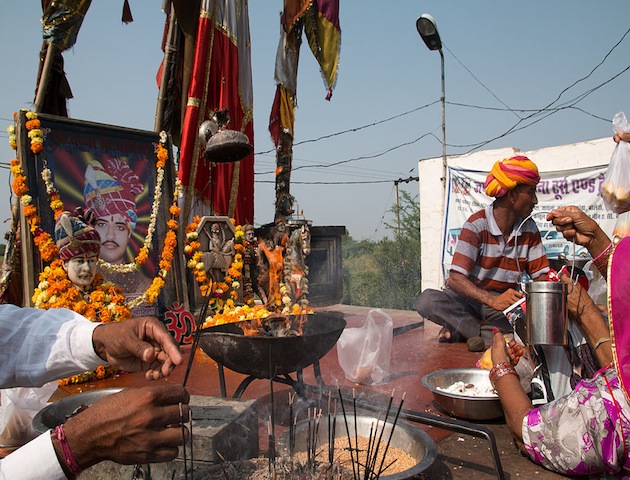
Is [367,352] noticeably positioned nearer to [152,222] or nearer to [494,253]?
[494,253]

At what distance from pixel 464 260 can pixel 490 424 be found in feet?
6.37

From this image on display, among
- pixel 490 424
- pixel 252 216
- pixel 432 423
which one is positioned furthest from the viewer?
pixel 252 216

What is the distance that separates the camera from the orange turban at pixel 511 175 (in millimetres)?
4137

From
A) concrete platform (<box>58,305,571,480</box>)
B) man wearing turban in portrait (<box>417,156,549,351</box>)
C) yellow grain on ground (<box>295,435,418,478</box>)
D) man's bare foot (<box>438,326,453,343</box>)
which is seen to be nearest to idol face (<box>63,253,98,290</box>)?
concrete platform (<box>58,305,571,480</box>)

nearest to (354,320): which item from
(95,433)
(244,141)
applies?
(244,141)

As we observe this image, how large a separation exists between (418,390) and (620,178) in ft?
8.09

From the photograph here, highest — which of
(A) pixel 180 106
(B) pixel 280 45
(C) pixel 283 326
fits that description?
(B) pixel 280 45

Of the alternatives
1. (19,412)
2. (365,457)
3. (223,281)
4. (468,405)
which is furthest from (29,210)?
(468,405)

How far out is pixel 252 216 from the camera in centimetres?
769

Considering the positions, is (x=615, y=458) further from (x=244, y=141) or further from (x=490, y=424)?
(x=244, y=141)

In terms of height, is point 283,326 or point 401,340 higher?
point 283,326

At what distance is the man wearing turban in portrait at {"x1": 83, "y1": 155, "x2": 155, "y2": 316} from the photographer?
499 cm

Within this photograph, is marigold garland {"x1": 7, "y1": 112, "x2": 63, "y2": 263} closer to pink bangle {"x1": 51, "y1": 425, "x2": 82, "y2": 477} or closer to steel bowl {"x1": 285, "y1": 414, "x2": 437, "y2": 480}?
steel bowl {"x1": 285, "y1": 414, "x2": 437, "y2": 480}

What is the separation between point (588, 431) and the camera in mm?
1780
